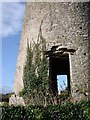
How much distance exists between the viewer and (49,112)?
11.9 m

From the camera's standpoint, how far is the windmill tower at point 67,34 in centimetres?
1533

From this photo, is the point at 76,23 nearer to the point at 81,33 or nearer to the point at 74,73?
the point at 81,33

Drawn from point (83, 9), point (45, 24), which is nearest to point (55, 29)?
point (45, 24)

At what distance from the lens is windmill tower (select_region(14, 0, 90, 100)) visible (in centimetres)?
1533

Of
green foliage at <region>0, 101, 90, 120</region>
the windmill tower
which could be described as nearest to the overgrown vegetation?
the windmill tower

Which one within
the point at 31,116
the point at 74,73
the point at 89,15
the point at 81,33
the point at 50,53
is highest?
the point at 89,15

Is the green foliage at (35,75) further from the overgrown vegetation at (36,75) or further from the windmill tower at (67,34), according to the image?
the windmill tower at (67,34)

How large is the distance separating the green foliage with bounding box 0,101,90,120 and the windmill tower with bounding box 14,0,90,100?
9.92ft

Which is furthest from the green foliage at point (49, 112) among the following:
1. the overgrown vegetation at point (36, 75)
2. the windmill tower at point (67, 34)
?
the windmill tower at point (67, 34)

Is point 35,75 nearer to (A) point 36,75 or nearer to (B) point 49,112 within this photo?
(A) point 36,75

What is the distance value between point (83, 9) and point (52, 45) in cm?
271

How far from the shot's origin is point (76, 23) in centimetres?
1605

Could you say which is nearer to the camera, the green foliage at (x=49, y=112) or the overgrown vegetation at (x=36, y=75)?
the green foliage at (x=49, y=112)

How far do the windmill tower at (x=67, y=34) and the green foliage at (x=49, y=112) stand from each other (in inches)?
119
